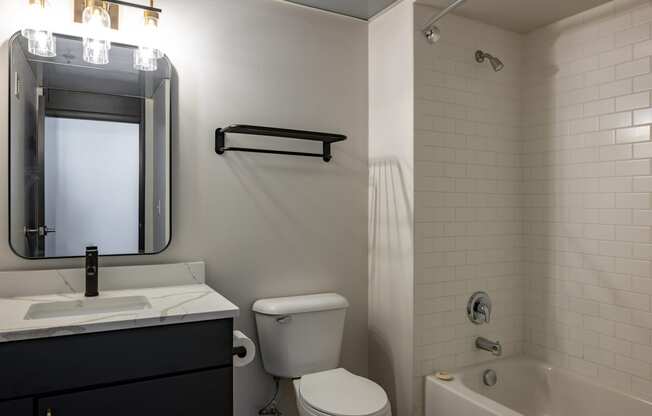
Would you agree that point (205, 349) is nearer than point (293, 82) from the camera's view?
Yes

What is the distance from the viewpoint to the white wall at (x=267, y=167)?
2137 millimetres

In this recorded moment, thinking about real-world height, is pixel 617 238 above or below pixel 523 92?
below

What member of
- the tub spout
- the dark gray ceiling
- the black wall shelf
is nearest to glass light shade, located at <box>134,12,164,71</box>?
the black wall shelf

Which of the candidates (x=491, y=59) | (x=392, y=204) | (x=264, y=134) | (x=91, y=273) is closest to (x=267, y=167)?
(x=264, y=134)

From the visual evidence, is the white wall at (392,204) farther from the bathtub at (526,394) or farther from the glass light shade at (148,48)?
the glass light shade at (148,48)

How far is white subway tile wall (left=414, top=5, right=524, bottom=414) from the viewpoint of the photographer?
230cm

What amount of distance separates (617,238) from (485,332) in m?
0.79

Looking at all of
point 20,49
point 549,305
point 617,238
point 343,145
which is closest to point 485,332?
point 549,305

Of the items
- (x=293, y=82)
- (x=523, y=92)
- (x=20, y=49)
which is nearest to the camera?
(x=20, y=49)

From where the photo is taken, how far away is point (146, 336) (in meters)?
1.49

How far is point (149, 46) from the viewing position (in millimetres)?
2014

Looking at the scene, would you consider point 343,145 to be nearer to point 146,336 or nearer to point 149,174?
point 149,174

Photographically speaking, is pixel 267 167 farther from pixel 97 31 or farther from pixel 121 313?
pixel 121 313

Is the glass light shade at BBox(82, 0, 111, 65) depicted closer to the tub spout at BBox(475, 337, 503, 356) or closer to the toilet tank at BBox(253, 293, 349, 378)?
the toilet tank at BBox(253, 293, 349, 378)
